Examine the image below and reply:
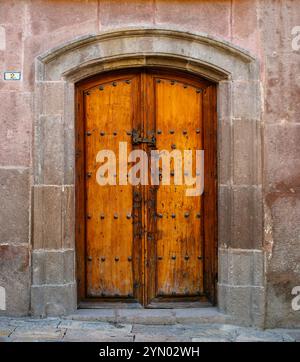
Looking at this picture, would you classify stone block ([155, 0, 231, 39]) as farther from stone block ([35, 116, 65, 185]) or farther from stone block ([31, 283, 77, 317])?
stone block ([31, 283, 77, 317])

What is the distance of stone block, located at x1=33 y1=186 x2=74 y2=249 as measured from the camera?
5.41 meters

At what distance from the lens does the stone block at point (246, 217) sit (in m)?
5.41

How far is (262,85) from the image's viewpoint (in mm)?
5402

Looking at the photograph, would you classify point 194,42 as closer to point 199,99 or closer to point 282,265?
point 199,99

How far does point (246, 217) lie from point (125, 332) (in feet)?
4.91

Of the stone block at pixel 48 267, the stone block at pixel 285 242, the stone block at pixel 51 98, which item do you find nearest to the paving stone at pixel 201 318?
the stone block at pixel 285 242

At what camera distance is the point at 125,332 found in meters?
5.15

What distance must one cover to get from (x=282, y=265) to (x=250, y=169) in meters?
0.92

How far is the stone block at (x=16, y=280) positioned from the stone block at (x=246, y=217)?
6.24ft

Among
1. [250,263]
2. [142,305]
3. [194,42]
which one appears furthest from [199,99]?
[142,305]

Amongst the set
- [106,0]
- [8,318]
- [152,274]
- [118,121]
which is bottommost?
[8,318]

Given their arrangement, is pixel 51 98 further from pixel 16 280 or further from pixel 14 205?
pixel 16 280

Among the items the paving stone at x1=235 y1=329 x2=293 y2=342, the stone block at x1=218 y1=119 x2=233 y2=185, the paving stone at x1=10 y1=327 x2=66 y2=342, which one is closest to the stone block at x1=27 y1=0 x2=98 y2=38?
the stone block at x1=218 y1=119 x2=233 y2=185

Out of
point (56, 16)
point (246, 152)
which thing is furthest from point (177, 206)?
point (56, 16)
